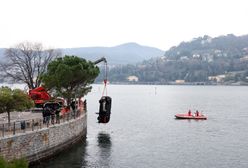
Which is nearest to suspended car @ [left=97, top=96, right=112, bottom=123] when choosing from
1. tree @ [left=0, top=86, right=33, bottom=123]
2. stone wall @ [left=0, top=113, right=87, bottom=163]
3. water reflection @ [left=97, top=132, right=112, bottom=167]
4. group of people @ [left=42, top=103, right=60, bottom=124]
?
water reflection @ [left=97, top=132, right=112, bottom=167]

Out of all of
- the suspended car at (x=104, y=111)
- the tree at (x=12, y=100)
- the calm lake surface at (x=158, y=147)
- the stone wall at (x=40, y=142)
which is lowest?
the calm lake surface at (x=158, y=147)

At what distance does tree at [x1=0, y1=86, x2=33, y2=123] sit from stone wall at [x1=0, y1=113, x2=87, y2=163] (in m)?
3.59

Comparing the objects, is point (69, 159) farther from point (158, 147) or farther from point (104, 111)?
point (104, 111)

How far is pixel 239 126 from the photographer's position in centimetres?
8338

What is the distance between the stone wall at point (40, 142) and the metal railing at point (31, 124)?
0.51m

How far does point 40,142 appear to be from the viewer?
42312 millimetres

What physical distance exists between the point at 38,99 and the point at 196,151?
2423 cm

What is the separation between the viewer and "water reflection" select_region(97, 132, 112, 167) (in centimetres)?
4717

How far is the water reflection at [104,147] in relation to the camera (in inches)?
1857

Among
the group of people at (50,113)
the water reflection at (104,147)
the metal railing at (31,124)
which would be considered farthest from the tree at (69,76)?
the metal railing at (31,124)

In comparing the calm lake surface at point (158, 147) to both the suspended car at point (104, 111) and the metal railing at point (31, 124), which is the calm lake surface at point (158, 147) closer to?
the suspended car at point (104, 111)

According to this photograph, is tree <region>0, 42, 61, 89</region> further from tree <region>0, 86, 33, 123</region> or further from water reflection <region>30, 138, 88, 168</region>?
tree <region>0, 86, 33, 123</region>

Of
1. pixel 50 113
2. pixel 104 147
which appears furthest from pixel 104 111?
pixel 50 113

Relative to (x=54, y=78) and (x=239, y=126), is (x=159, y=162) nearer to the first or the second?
(x=54, y=78)
